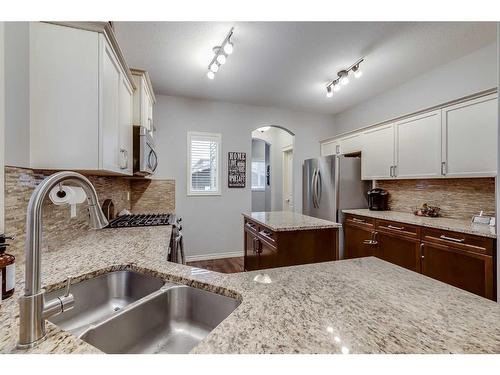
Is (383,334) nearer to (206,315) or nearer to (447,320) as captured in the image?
(447,320)

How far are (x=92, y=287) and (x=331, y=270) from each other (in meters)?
1.12

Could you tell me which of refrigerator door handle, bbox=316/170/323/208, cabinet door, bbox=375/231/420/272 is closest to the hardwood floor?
refrigerator door handle, bbox=316/170/323/208

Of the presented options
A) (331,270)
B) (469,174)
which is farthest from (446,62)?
(331,270)

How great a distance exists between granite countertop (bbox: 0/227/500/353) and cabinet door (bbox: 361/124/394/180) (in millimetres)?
2366

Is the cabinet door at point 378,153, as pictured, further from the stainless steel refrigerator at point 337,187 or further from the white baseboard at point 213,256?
the white baseboard at point 213,256

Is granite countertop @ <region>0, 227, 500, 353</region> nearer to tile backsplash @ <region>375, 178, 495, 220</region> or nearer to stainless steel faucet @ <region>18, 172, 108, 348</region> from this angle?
stainless steel faucet @ <region>18, 172, 108, 348</region>

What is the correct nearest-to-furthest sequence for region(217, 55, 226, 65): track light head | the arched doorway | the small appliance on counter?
region(217, 55, 226, 65): track light head < the small appliance on counter < the arched doorway

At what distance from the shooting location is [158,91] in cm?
351

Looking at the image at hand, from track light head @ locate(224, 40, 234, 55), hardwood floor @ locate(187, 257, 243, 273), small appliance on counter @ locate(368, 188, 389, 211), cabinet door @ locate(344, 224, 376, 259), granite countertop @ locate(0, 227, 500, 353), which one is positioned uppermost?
track light head @ locate(224, 40, 234, 55)

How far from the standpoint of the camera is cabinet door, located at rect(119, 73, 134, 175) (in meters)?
1.71

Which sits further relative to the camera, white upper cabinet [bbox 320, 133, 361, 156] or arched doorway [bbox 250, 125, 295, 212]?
arched doorway [bbox 250, 125, 295, 212]

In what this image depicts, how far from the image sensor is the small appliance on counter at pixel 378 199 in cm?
329

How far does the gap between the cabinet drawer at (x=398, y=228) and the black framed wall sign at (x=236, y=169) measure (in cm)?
217

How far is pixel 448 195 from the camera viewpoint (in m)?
2.69
